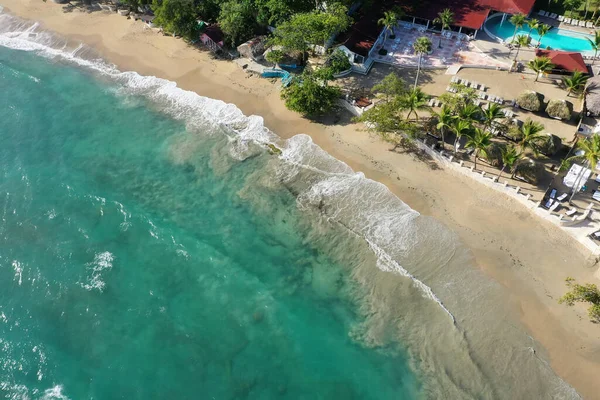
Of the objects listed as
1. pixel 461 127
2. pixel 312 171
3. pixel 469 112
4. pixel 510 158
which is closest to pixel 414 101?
pixel 469 112

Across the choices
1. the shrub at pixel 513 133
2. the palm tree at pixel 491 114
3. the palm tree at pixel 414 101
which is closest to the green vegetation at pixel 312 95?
the palm tree at pixel 414 101

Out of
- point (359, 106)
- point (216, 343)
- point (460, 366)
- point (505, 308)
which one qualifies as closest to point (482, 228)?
point (505, 308)

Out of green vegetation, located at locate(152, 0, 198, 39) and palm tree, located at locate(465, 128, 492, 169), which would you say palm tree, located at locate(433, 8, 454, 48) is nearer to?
palm tree, located at locate(465, 128, 492, 169)

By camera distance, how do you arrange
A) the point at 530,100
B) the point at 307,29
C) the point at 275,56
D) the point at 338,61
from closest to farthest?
the point at 530,100 → the point at 307,29 → the point at 338,61 → the point at 275,56

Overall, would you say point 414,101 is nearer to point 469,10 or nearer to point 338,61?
point 338,61

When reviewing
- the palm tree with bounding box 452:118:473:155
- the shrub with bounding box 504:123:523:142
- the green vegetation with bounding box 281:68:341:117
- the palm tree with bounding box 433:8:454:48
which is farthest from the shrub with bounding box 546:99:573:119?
the green vegetation with bounding box 281:68:341:117

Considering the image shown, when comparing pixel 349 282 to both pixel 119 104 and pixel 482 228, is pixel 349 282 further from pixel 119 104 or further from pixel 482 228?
pixel 119 104
